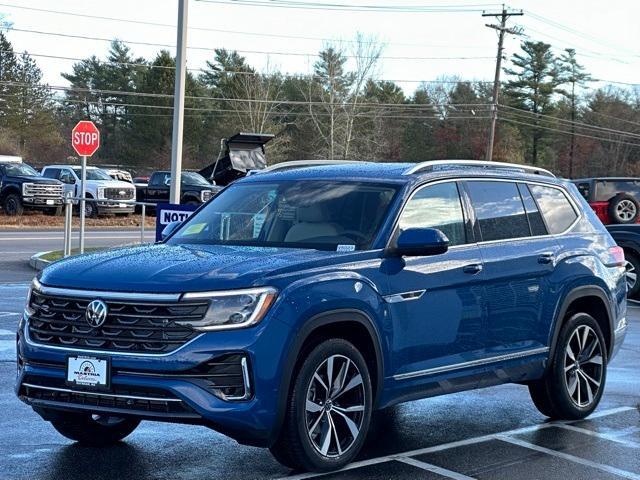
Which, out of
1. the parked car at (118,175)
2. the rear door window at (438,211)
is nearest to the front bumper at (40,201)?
the parked car at (118,175)

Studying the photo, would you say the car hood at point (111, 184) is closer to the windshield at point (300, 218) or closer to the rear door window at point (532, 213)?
the rear door window at point (532, 213)

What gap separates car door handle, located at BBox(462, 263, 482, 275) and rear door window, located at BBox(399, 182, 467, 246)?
19 cm

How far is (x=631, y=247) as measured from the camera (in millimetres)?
18016

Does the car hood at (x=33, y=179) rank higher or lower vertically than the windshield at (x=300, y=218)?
lower

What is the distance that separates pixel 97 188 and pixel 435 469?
1426 inches

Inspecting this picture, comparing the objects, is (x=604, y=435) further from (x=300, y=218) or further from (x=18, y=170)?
(x=18, y=170)

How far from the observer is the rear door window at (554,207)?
872cm

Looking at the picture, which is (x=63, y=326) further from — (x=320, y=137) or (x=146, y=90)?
(x=146, y=90)

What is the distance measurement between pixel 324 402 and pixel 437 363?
100 cm

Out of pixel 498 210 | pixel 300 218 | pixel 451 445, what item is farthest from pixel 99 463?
pixel 498 210

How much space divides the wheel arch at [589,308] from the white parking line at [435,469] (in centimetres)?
177

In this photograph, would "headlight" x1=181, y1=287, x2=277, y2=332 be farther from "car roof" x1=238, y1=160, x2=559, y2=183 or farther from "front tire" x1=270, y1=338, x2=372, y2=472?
"car roof" x1=238, y1=160, x2=559, y2=183

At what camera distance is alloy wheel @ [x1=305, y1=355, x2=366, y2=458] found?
6.56 m

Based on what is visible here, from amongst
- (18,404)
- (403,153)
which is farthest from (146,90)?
(18,404)
